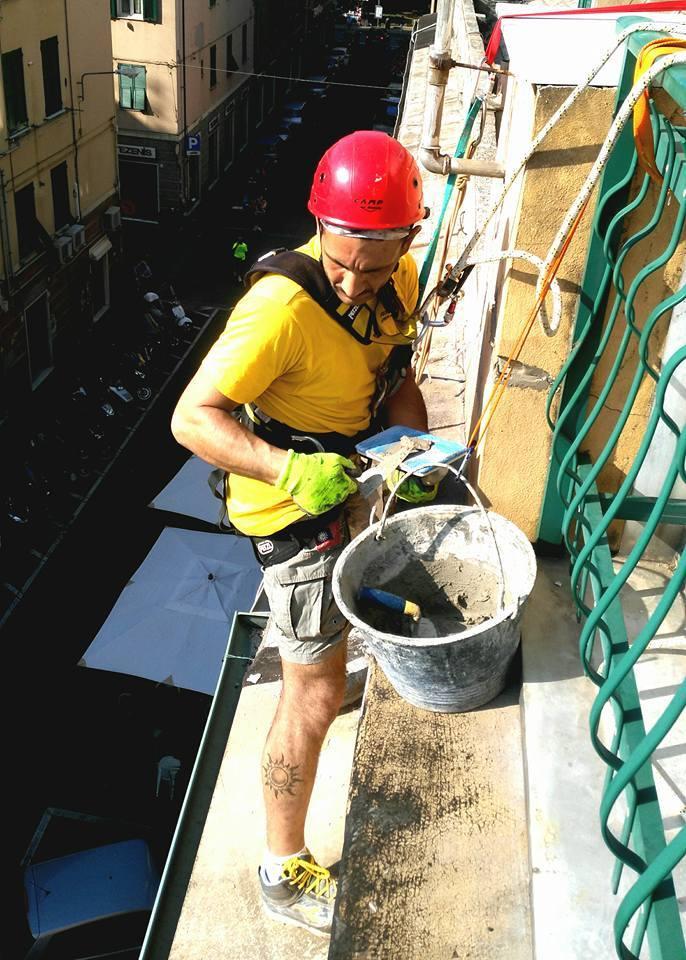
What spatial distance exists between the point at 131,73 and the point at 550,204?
80.3ft

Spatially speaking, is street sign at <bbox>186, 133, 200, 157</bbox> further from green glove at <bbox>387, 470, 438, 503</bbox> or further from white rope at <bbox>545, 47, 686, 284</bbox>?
white rope at <bbox>545, 47, 686, 284</bbox>

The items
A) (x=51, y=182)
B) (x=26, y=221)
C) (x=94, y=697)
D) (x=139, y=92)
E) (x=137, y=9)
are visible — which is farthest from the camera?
(x=139, y=92)

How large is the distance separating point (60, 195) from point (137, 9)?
8072 millimetres

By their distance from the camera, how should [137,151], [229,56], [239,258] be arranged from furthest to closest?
[229,56] < [137,151] < [239,258]

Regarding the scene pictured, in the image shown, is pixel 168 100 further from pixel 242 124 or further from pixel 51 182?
pixel 242 124

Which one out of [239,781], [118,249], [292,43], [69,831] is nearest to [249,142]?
[292,43]

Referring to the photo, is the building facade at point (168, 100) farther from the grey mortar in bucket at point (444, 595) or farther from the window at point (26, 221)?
the grey mortar in bucket at point (444, 595)

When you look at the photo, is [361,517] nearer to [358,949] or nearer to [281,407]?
[281,407]

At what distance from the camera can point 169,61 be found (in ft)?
82.6

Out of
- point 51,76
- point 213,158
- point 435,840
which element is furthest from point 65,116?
point 435,840

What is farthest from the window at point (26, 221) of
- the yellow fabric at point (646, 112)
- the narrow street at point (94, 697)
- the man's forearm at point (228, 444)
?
the yellow fabric at point (646, 112)

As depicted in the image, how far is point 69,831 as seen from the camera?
31.9 feet

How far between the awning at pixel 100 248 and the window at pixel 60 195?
1.14 meters

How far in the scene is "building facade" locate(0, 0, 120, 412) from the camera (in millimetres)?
16969
